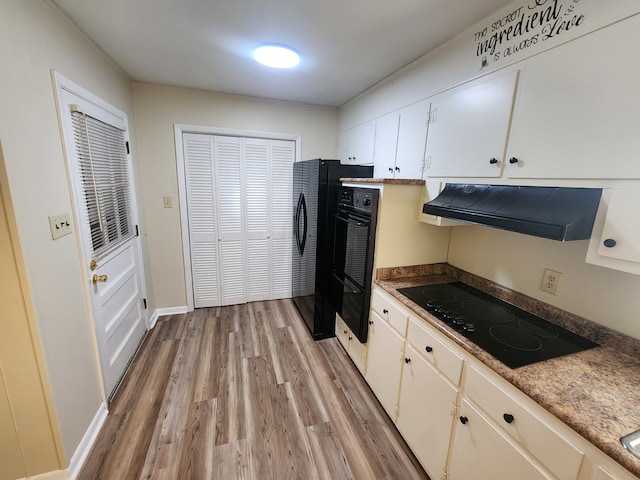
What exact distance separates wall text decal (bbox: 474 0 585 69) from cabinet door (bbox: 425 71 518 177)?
12 centimetres

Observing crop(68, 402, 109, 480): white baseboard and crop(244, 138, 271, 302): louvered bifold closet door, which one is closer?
crop(68, 402, 109, 480): white baseboard

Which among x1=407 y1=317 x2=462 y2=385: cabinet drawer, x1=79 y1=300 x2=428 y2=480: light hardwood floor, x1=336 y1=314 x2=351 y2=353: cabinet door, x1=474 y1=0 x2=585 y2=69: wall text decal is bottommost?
x1=79 y1=300 x2=428 y2=480: light hardwood floor

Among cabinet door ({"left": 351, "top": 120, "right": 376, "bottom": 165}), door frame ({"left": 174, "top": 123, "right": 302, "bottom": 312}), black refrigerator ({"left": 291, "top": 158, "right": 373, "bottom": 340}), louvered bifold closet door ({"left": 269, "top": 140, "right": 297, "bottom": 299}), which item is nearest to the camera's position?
black refrigerator ({"left": 291, "top": 158, "right": 373, "bottom": 340})

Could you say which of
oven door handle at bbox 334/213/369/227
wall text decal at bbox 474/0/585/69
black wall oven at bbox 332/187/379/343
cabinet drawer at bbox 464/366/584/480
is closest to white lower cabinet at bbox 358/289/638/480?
cabinet drawer at bbox 464/366/584/480

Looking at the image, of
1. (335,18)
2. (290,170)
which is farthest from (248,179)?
(335,18)

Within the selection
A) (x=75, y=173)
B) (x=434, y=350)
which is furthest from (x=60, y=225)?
(x=434, y=350)

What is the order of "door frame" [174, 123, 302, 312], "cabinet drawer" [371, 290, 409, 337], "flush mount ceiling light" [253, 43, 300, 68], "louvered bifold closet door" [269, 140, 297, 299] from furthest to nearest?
"louvered bifold closet door" [269, 140, 297, 299], "door frame" [174, 123, 302, 312], "flush mount ceiling light" [253, 43, 300, 68], "cabinet drawer" [371, 290, 409, 337]

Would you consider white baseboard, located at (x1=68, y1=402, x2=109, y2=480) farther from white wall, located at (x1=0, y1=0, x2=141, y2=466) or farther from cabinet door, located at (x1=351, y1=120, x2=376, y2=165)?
cabinet door, located at (x1=351, y1=120, x2=376, y2=165)

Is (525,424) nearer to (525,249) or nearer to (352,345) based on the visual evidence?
(525,249)

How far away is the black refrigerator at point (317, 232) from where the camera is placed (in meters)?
2.40

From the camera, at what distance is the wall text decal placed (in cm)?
109

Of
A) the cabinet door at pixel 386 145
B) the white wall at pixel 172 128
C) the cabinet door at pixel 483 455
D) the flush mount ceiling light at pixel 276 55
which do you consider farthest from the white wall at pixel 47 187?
the cabinet door at pixel 386 145

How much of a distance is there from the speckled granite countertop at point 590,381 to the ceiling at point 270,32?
1609 mm

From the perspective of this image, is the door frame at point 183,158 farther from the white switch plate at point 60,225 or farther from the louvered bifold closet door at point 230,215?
the white switch plate at point 60,225
